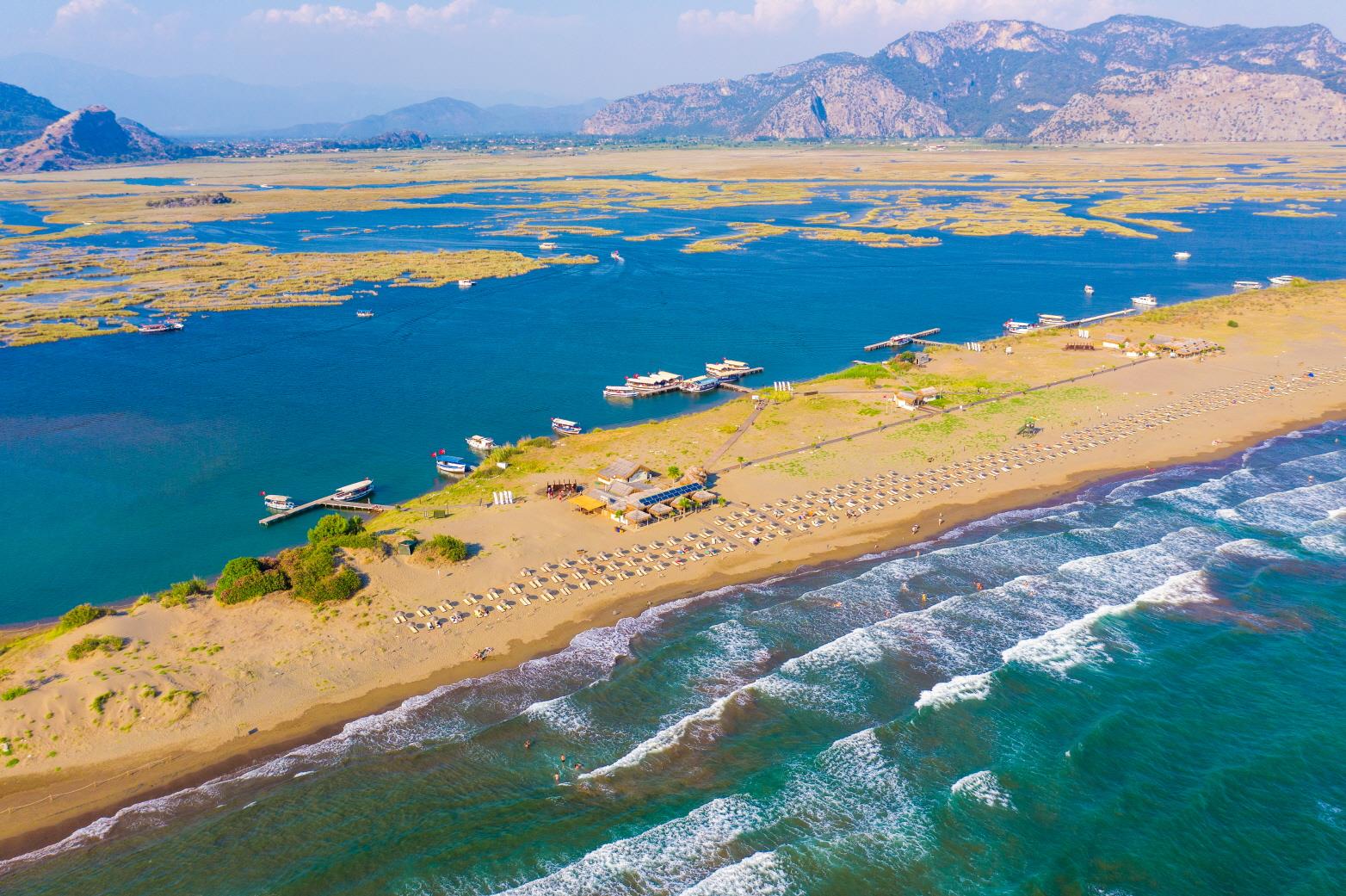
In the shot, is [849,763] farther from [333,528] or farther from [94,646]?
[94,646]

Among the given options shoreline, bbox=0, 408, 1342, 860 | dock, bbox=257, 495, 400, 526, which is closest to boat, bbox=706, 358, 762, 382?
shoreline, bbox=0, 408, 1342, 860

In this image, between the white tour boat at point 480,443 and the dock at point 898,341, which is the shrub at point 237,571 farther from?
the dock at point 898,341

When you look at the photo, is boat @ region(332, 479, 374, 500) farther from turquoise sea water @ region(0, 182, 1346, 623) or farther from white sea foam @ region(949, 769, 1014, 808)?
white sea foam @ region(949, 769, 1014, 808)

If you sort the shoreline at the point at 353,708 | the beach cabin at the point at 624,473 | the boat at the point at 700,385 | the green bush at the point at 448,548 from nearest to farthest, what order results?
the shoreline at the point at 353,708 < the green bush at the point at 448,548 < the beach cabin at the point at 624,473 < the boat at the point at 700,385

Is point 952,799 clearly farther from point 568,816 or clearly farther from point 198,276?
point 198,276

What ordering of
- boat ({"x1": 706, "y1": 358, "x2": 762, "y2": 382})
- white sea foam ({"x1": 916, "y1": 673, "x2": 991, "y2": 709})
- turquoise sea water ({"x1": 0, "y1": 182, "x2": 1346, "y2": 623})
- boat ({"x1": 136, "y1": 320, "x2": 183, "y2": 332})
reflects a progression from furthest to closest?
boat ({"x1": 136, "y1": 320, "x2": 183, "y2": 332}), boat ({"x1": 706, "y1": 358, "x2": 762, "y2": 382}), turquoise sea water ({"x1": 0, "y1": 182, "x2": 1346, "y2": 623}), white sea foam ({"x1": 916, "y1": 673, "x2": 991, "y2": 709})

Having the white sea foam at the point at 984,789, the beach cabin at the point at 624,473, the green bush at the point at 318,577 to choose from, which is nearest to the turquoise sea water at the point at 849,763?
the white sea foam at the point at 984,789
